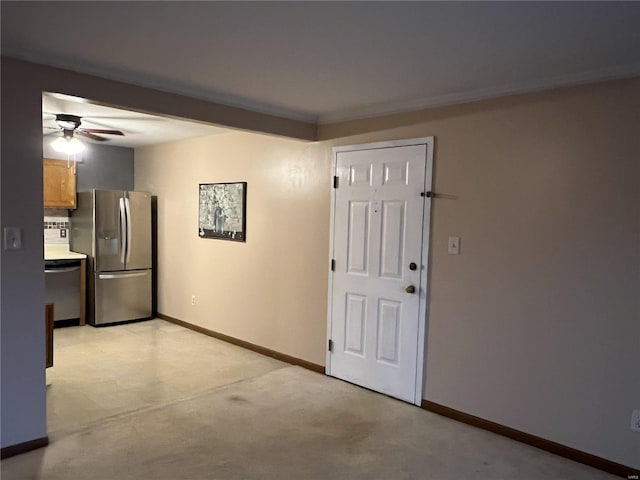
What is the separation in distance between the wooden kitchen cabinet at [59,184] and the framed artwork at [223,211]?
5.62 ft

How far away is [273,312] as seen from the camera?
458cm

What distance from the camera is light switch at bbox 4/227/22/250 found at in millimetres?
2521

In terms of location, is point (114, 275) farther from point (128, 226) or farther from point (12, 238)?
point (12, 238)

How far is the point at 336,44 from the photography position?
229cm

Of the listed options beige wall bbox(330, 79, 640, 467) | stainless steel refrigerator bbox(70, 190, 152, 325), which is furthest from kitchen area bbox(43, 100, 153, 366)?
beige wall bbox(330, 79, 640, 467)

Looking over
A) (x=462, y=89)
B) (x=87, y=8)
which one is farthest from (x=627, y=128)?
(x=87, y=8)

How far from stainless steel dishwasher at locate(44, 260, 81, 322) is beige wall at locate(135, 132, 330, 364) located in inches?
39.0

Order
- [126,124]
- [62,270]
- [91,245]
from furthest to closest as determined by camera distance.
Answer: [91,245], [62,270], [126,124]

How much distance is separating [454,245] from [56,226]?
5069 millimetres

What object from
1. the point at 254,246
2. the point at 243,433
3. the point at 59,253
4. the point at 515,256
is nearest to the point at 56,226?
the point at 59,253

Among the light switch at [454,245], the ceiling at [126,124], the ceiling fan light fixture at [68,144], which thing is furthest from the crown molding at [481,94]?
the ceiling fan light fixture at [68,144]

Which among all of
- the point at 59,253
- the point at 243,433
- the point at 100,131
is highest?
the point at 100,131

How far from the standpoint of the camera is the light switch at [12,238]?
8.27ft

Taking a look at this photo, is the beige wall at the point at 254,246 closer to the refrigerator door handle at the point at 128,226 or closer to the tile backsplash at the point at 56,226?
the refrigerator door handle at the point at 128,226
